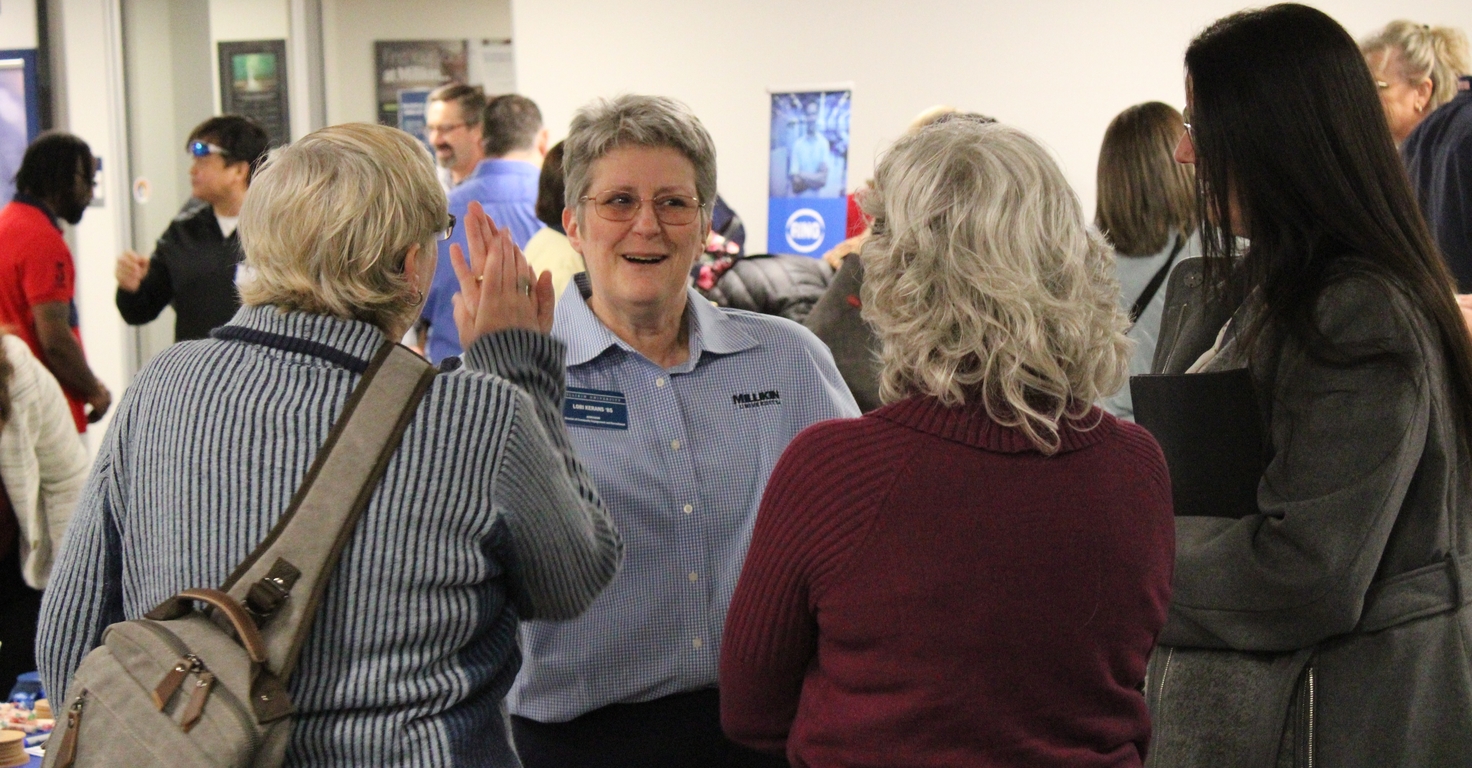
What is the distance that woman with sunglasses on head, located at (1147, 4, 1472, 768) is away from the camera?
164cm

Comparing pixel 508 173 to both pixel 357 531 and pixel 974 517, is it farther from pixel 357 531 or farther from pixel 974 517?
pixel 974 517

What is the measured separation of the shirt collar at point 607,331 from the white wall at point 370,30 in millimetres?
6883

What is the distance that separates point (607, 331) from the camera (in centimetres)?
202

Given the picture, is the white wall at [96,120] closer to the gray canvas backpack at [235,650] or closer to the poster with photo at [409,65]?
the poster with photo at [409,65]

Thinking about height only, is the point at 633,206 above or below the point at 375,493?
above

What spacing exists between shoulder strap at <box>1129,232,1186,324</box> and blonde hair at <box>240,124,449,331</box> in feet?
7.74

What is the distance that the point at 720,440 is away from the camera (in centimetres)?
203

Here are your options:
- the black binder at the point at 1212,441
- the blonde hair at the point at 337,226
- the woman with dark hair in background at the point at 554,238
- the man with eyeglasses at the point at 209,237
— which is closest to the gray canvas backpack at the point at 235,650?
the blonde hair at the point at 337,226

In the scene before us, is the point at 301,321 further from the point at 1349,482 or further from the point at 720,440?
the point at 1349,482

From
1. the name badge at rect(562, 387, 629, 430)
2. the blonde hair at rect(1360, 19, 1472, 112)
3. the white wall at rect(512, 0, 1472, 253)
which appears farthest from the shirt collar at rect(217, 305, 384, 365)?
the white wall at rect(512, 0, 1472, 253)

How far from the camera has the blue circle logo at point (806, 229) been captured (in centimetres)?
608

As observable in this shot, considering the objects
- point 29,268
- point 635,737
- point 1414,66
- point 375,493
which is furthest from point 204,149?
point 1414,66

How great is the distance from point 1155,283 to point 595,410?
201 centimetres

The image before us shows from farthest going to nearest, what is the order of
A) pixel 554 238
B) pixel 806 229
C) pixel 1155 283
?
pixel 806 229, pixel 554 238, pixel 1155 283
